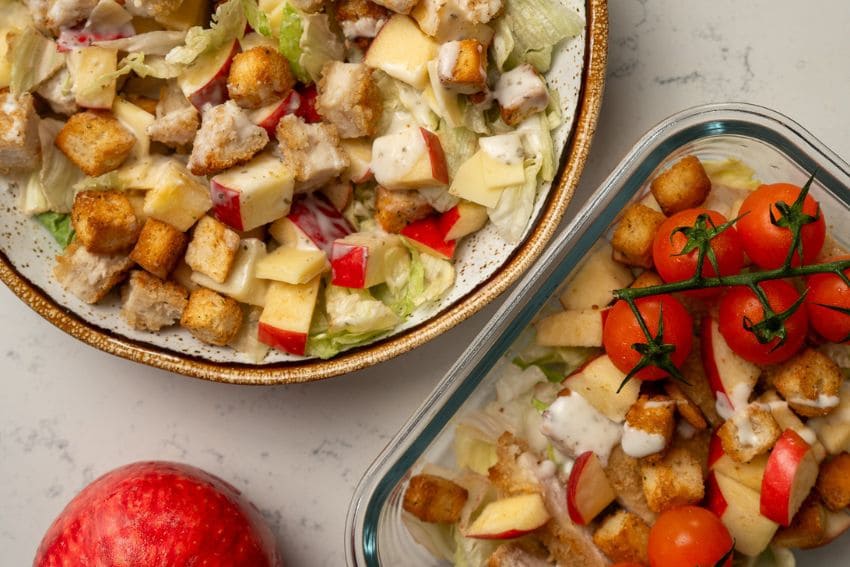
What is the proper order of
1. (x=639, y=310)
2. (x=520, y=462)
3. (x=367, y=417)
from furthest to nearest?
(x=367, y=417)
(x=520, y=462)
(x=639, y=310)

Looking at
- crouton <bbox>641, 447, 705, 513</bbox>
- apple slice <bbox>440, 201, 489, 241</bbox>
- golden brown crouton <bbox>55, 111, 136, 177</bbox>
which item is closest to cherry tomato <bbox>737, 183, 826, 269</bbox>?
crouton <bbox>641, 447, 705, 513</bbox>

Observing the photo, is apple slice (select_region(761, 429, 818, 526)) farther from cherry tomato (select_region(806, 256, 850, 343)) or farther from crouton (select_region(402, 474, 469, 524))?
crouton (select_region(402, 474, 469, 524))

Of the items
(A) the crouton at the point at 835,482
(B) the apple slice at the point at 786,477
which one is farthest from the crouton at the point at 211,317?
(A) the crouton at the point at 835,482

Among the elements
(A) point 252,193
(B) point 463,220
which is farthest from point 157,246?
(B) point 463,220

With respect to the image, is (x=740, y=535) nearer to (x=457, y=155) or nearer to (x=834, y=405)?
(x=834, y=405)

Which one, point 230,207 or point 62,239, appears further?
point 62,239

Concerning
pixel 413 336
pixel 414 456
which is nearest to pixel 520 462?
pixel 414 456

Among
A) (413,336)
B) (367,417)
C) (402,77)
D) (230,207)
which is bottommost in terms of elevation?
(367,417)
